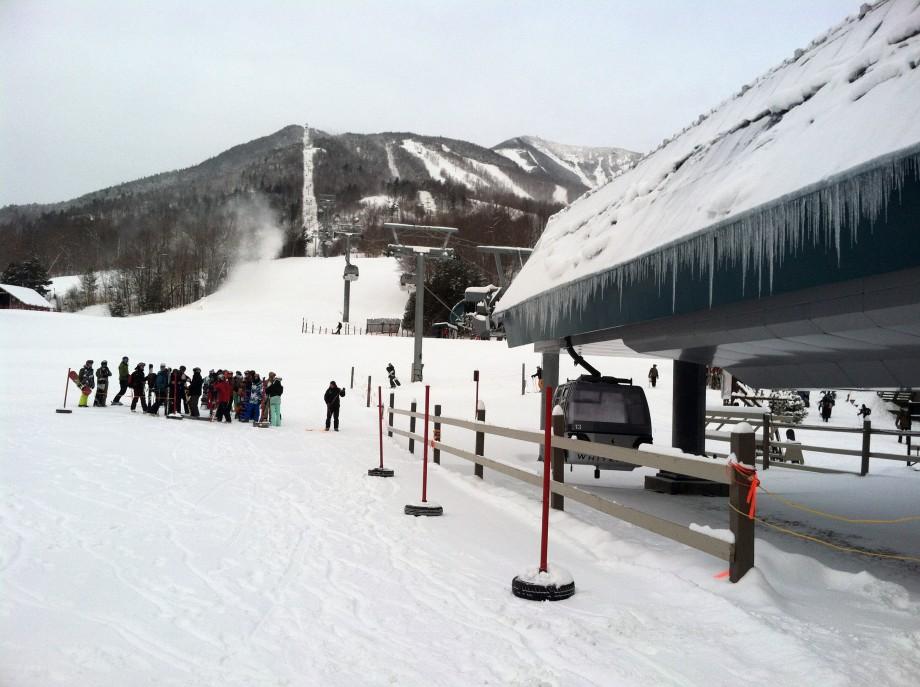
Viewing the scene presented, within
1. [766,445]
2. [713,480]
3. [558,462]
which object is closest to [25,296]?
[766,445]

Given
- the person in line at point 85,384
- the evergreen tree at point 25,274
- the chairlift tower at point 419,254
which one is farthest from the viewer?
the evergreen tree at point 25,274

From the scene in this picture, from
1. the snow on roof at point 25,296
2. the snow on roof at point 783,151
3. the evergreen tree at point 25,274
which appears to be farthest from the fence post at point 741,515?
the evergreen tree at point 25,274

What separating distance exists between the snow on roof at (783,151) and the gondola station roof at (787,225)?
16 mm

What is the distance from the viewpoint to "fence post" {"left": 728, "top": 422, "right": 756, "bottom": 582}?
5398 millimetres

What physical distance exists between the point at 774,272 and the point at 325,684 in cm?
443

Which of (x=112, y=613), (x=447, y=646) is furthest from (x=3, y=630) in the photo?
(x=447, y=646)

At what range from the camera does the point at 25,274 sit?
3999 inches

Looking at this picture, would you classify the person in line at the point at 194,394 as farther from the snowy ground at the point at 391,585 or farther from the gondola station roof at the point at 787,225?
the gondola station roof at the point at 787,225

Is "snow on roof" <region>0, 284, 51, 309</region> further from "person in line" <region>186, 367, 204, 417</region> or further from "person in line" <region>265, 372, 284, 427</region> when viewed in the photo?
"person in line" <region>265, 372, 284, 427</region>

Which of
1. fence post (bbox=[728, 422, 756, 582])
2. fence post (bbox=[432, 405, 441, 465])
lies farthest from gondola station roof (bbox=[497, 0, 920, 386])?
fence post (bbox=[432, 405, 441, 465])

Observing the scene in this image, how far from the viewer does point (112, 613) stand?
15.9ft

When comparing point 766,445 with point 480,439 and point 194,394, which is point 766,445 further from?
point 194,394

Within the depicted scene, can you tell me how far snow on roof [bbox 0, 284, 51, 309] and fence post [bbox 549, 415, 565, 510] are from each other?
9097 cm

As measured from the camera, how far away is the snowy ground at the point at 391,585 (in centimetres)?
407
